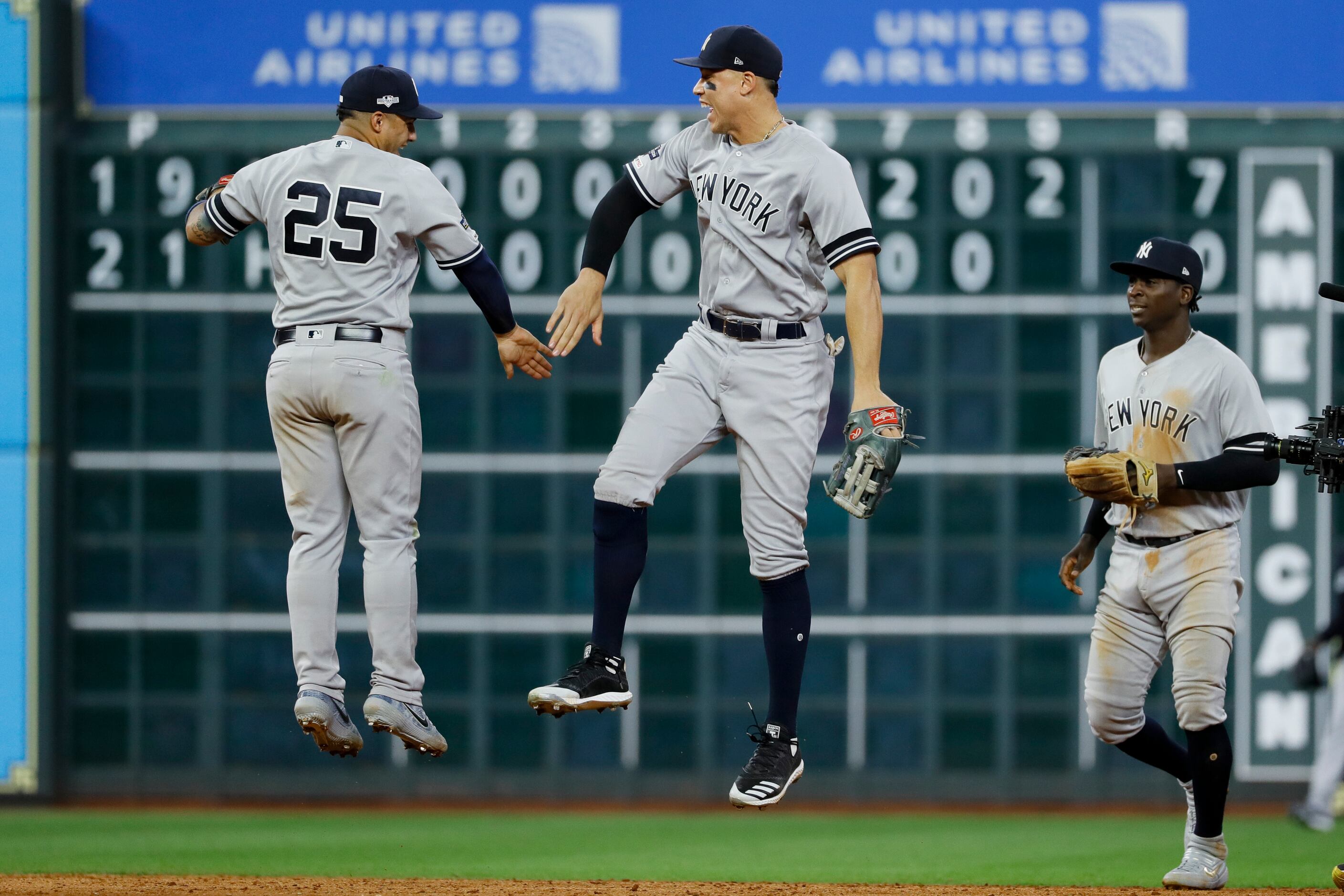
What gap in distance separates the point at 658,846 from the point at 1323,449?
4329 mm

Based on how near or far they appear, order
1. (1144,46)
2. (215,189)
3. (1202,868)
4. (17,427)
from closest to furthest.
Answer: (215,189)
(1202,868)
(17,427)
(1144,46)

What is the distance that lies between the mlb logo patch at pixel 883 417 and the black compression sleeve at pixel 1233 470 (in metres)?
1.13

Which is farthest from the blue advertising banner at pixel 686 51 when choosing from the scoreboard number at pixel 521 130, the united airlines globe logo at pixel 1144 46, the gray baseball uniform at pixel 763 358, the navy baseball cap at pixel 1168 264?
the gray baseball uniform at pixel 763 358

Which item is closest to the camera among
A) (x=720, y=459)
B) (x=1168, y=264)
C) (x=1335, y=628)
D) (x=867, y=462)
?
(x=867, y=462)

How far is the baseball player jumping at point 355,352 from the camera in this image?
530 centimetres

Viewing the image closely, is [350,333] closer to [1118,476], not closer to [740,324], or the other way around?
[740,324]

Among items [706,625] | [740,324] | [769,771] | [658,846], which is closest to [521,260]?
[706,625]

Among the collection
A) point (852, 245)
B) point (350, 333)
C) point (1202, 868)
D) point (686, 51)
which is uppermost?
point (686, 51)

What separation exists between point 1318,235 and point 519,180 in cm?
430

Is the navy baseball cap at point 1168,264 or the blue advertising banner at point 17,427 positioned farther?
the blue advertising banner at point 17,427

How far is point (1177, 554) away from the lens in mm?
5887

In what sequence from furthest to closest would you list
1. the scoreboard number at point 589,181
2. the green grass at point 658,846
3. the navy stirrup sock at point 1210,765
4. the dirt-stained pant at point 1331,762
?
the scoreboard number at point 589,181 < the dirt-stained pant at point 1331,762 < the green grass at point 658,846 < the navy stirrup sock at point 1210,765

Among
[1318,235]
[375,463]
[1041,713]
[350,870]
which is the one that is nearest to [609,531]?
[375,463]

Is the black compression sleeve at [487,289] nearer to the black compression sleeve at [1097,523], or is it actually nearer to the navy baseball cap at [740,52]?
the navy baseball cap at [740,52]
